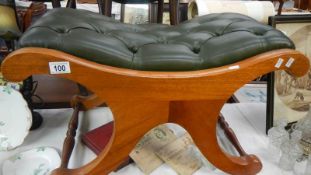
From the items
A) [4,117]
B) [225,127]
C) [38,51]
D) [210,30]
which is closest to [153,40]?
[210,30]

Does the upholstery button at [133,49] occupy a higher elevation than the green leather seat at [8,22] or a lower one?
lower

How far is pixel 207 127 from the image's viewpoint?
0.69 m

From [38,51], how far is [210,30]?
0.41m

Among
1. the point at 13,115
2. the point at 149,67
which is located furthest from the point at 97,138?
the point at 149,67

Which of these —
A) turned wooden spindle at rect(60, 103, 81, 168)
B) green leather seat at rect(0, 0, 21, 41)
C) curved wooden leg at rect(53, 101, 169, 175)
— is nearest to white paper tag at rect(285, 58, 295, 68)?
curved wooden leg at rect(53, 101, 169, 175)

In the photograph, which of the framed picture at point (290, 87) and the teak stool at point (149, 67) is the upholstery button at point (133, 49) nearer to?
the teak stool at point (149, 67)

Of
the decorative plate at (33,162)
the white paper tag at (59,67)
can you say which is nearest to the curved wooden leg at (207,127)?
the white paper tag at (59,67)

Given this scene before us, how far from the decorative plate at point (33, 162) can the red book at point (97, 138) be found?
0.30ft

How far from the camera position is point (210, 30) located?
0.75 meters

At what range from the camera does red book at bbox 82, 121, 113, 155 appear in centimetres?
85

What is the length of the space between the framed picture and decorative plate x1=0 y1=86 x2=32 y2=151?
0.73 metres

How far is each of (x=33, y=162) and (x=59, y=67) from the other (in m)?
0.37

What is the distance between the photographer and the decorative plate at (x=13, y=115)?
2.85 ft

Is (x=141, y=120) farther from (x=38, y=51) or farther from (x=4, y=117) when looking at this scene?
(x=4, y=117)
